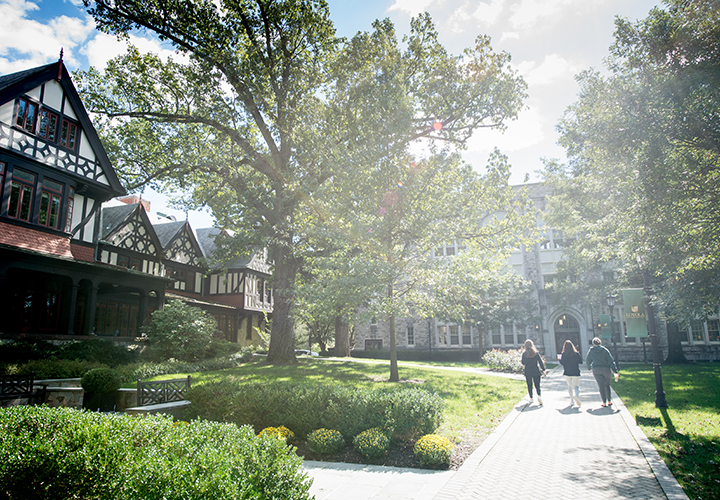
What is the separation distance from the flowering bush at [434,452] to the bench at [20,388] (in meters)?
9.67

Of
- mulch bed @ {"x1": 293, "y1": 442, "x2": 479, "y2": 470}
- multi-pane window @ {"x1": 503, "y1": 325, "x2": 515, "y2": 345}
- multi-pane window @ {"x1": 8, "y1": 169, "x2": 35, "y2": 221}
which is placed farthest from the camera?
multi-pane window @ {"x1": 503, "y1": 325, "x2": 515, "y2": 345}

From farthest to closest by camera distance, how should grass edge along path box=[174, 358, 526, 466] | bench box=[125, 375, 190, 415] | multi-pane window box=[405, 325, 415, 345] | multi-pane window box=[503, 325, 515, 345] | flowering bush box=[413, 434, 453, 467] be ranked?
multi-pane window box=[405, 325, 415, 345]
multi-pane window box=[503, 325, 515, 345]
grass edge along path box=[174, 358, 526, 466]
bench box=[125, 375, 190, 415]
flowering bush box=[413, 434, 453, 467]

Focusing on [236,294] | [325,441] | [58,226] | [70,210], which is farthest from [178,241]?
[325,441]

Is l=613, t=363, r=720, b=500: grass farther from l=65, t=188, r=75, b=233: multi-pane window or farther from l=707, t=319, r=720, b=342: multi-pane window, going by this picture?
l=65, t=188, r=75, b=233: multi-pane window

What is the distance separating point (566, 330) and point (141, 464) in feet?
124

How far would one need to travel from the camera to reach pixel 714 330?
3247cm

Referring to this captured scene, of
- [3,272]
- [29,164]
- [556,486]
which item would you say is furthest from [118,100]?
[556,486]

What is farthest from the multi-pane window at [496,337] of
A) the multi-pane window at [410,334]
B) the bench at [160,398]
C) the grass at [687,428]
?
the bench at [160,398]

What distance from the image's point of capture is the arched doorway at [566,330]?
35225 mm

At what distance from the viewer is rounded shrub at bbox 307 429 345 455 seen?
7285 mm

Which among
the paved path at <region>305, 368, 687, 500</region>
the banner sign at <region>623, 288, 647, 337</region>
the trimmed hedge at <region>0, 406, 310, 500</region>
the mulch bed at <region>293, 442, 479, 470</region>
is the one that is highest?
the banner sign at <region>623, 288, 647, 337</region>

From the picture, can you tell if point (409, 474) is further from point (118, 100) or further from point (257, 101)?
point (118, 100)

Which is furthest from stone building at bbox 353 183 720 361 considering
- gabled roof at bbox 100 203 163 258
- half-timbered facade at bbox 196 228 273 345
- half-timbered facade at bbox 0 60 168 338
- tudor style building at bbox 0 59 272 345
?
half-timbered facade at bbox 0 60 168 338

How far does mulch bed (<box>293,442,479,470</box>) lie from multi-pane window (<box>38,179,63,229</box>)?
1696 centimetres
